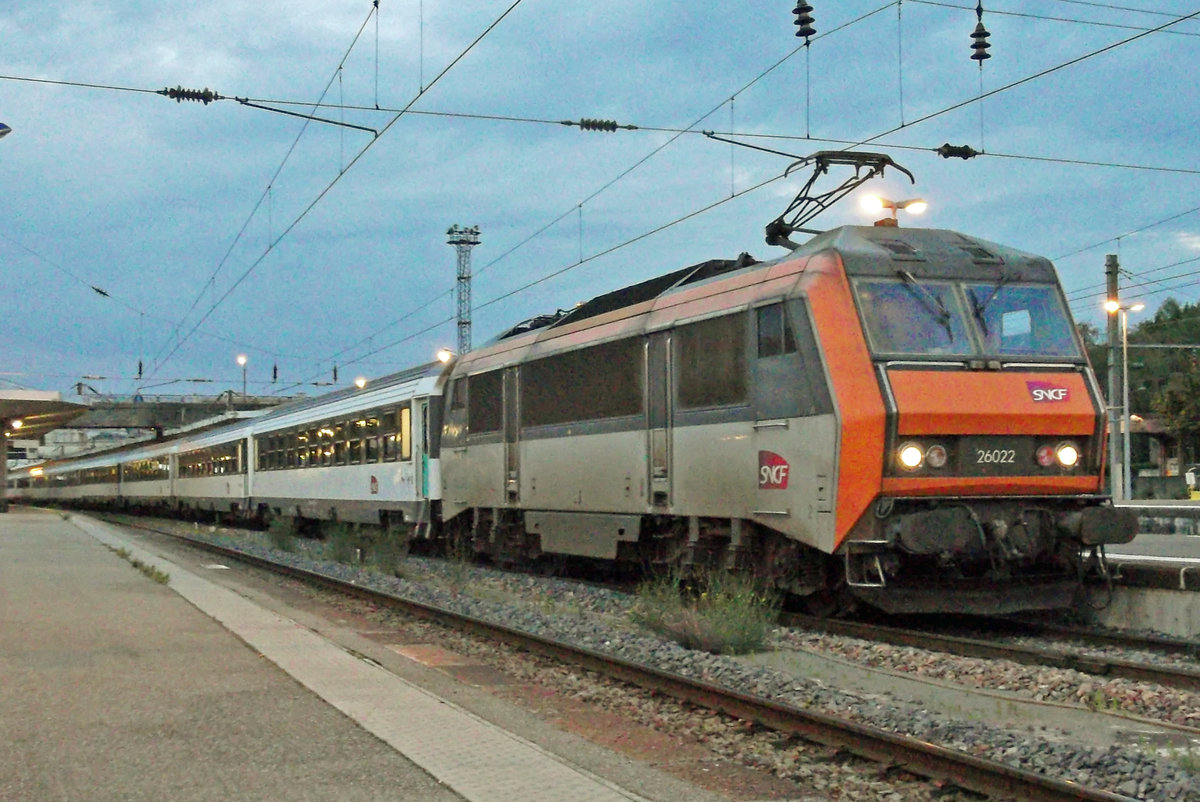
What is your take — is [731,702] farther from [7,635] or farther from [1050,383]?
[7,635]

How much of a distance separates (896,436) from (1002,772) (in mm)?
4551

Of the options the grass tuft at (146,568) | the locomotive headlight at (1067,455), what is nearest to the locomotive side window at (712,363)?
the locomotive headlight at (1067,455)

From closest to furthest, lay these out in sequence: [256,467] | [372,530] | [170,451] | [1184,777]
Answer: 1. [1184,777]
2. [372,530]
3. [256,467]
4. [170,451]

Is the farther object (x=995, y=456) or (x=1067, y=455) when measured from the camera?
(x=1067, y=455)

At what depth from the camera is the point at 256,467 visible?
32.7m

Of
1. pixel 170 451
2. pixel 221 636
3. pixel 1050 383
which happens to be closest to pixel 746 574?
pixel 1050 383

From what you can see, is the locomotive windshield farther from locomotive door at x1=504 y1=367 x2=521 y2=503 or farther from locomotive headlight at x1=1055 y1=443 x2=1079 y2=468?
locomotive door at x1=504 y1=367 x2=521 y2=503

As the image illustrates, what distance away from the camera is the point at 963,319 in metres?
10.8

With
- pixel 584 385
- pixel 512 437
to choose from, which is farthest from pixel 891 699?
pixel 512 437

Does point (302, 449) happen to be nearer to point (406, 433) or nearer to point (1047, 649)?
point (406, 433)

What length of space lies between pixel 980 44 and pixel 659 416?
224 inches

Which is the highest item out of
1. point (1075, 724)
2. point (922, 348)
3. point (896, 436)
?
point (922, 348)

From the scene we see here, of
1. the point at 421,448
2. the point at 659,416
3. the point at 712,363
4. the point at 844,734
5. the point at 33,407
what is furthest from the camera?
the point at 33,407

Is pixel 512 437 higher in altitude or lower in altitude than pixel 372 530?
higher
